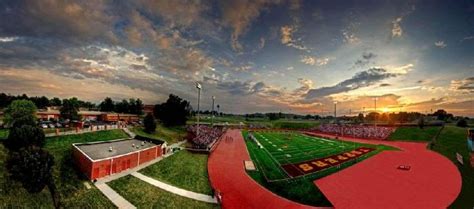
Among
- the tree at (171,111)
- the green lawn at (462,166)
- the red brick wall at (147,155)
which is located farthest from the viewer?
the tree at (171,111)

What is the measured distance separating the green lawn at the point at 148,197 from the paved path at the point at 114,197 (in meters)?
0.37

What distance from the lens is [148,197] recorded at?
21.5m

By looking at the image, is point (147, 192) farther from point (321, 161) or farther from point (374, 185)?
point (321, 161)

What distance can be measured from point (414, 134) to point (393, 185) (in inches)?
2099

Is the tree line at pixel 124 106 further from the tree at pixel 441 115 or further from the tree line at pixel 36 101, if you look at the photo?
the tree at pixel 441 115

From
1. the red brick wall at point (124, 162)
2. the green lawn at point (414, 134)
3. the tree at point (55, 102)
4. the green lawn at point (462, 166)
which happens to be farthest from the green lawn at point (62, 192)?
the tree at point (55, 102)

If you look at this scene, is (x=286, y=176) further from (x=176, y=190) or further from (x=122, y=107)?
(x=122, y=107)

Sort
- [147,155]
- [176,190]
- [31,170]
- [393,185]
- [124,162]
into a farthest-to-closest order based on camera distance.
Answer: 1. [147,155]
2. [393,185]
3. [124,162]
4. [176,190]
5. [31,170]

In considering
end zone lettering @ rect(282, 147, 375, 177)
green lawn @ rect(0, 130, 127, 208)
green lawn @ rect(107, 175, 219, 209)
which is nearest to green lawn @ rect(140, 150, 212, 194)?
green lawn @ rect(107, 175, 219, 209)

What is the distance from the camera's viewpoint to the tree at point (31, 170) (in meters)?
18.9

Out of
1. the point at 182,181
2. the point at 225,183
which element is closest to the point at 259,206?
the point at 225,183

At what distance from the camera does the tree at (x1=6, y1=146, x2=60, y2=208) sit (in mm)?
18875

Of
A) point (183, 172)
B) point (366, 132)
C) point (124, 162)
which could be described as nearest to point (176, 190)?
point (183, 172)

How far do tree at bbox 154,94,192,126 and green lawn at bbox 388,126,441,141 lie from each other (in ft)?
195
